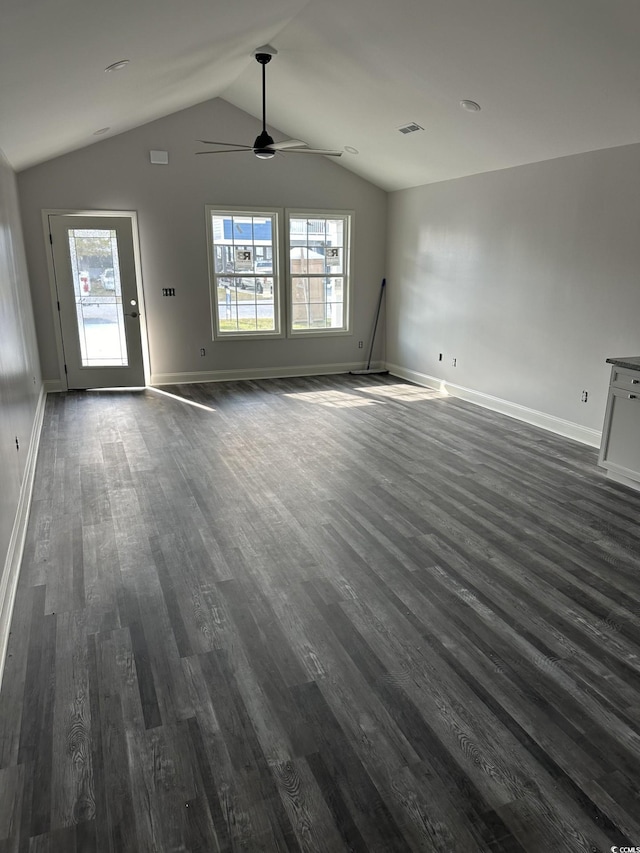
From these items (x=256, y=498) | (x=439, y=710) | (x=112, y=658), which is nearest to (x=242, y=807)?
(x=439, y=710)

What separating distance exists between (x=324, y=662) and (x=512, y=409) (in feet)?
15.4

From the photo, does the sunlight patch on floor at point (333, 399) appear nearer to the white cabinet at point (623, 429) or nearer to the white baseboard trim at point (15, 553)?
the white cabinet at point (623, 429)

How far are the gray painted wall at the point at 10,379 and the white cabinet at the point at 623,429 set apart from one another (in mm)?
4145

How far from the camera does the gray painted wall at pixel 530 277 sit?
16.7 ft

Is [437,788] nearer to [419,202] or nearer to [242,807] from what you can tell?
[242,807]

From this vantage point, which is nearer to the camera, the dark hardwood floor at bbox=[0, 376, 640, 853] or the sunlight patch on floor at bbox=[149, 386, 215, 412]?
the dark hardwood floor at bbox=[0, 376, 640, 853]

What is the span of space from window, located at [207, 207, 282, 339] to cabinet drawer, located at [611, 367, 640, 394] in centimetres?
500

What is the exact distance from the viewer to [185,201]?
25.1 feet

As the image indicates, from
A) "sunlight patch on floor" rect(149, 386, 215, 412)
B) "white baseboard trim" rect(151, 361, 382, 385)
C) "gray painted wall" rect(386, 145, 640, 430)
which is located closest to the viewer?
"gray painted wall" rect(386, 145, 640, 430)

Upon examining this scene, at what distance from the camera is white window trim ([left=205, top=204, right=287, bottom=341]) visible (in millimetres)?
7867

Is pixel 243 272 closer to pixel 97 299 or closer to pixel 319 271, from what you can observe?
pixel 319 271

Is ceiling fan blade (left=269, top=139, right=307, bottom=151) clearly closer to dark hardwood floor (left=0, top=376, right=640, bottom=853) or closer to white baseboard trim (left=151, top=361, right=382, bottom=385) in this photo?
dark hardwood floor (left=0, top=376, right=640, bottom=853)

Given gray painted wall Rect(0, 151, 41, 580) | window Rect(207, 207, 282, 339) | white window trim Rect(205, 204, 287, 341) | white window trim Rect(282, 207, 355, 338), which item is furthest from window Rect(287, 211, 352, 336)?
gray painted wall Rect(0, 151, 41, 580)

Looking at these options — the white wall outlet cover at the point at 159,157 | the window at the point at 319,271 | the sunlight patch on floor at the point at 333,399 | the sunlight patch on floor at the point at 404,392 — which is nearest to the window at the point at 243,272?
the window at the point at 319,271
